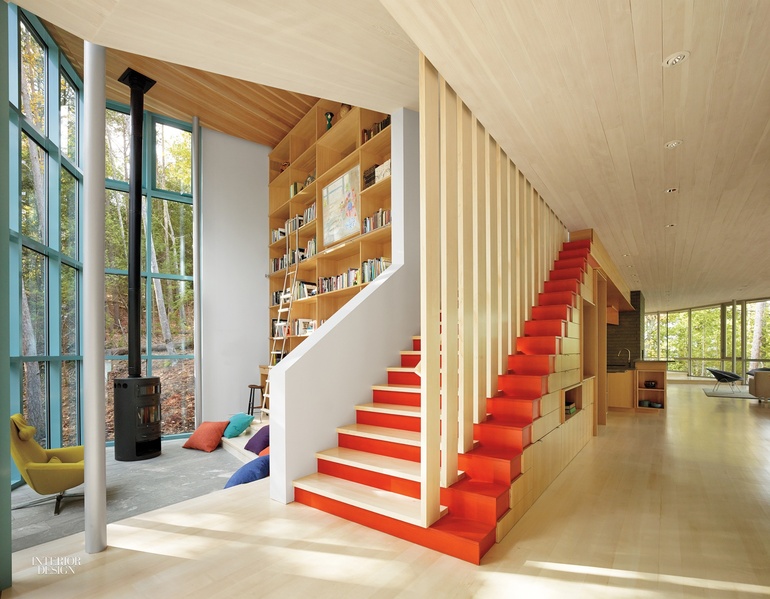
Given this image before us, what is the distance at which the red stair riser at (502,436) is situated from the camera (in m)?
3.18

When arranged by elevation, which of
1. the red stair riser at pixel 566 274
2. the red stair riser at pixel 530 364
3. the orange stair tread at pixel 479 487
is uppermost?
the red stair riser at pixel 566 274

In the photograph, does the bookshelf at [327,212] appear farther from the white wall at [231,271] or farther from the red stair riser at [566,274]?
the red stair riser at [566,274]

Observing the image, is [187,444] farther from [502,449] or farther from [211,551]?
[502,449]

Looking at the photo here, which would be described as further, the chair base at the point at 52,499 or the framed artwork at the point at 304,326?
the framed artwork at the point at 304,326

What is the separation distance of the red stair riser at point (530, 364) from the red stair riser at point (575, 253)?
6.73 ft

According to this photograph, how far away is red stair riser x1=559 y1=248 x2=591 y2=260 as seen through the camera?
5.46 meters

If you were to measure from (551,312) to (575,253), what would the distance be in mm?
1387

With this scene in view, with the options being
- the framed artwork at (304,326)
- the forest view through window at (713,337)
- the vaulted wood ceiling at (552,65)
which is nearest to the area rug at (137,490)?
the framed artwork at (304,326)

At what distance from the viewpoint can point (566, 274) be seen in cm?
514

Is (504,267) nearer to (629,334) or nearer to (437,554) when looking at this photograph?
(437,554)

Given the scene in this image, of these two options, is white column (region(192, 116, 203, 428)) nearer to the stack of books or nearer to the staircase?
the stack of books

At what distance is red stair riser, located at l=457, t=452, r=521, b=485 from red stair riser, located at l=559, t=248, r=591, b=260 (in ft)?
10.6

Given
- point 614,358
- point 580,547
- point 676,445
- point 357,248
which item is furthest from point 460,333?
point 614,358

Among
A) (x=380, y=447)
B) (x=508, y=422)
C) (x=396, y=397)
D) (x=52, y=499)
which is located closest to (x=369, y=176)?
(x=396, y=397)
